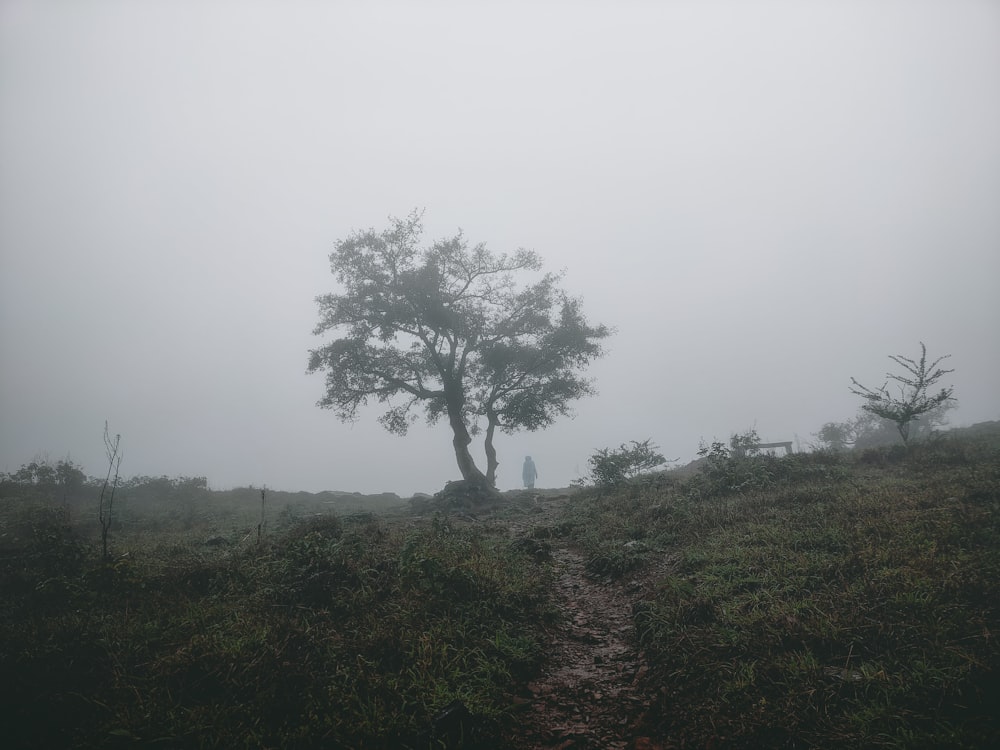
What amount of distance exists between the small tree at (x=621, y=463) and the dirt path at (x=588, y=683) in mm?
9219

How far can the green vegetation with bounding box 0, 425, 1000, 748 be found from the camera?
13.3 ft

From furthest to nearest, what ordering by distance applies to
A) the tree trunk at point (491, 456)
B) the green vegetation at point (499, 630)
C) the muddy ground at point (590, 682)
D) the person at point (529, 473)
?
the person at point (529, 473) < the tree trunk at point (491, 456) < the muddy ground at point (590, 682) < the green vegetation at point (499, 630)

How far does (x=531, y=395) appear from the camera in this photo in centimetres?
2492

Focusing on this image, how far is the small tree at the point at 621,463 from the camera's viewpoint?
16.6 m

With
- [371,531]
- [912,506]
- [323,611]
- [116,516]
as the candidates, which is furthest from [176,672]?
[116,516]

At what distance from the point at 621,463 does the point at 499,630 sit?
12.2 meters

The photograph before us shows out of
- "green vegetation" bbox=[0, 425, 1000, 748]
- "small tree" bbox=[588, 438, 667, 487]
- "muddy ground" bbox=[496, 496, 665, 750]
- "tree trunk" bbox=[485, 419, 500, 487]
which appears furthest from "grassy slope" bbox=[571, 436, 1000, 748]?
"tree trunk" bbox=[485, 419, 500, 487]

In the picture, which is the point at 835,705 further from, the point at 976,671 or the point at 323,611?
the point at 323,611

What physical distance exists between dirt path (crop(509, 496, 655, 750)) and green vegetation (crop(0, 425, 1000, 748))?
0.58 ft

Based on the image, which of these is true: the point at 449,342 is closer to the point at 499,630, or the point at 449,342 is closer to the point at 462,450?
the point at 462,450

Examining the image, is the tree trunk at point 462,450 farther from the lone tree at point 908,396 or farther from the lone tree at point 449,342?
the lone tree at point 908,396

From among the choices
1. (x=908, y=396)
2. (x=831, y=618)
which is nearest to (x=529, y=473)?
(x=908, y=396)

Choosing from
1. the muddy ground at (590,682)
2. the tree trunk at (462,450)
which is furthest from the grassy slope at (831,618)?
the tree trunk at (462,450)

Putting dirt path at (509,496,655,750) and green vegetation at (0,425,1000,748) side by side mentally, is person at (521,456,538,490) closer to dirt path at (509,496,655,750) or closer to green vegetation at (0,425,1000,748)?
green vegetation at (0,425,1000,748)
